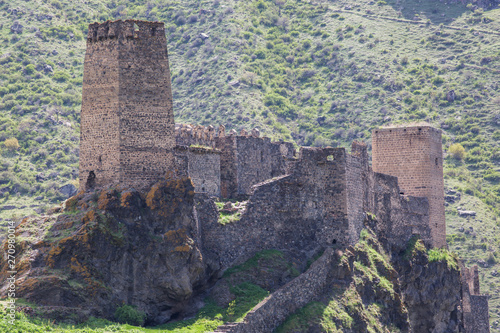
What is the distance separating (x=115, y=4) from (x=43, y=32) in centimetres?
1471

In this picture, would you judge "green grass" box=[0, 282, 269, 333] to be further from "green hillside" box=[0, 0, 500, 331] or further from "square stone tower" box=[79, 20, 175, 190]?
"green hillside" box=[0, 0, 500, 331]

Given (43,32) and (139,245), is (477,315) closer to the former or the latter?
(139,245)

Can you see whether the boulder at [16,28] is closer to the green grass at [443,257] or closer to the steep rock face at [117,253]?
the green grass at [443,257]

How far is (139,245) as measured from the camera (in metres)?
46.0

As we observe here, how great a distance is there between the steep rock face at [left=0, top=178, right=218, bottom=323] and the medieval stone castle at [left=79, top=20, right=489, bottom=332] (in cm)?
147

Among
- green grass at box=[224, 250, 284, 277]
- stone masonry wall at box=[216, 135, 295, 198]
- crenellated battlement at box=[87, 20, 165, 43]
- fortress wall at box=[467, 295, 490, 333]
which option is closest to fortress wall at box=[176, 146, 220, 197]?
stone masonry wall at box=[216, 135, 295, 198]

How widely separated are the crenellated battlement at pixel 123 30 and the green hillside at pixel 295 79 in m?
28.5

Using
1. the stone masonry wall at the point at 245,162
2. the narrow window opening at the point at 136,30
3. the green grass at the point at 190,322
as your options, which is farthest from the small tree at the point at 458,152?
the narrow window opening at the point at 136,30

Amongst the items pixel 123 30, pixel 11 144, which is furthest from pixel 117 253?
pixel 11 144

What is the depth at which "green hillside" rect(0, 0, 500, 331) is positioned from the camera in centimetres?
8556

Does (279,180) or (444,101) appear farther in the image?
(444,101)

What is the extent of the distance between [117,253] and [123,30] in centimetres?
1104

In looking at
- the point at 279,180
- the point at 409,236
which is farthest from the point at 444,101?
the point at 279,180

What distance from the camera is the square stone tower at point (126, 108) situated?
155 feet
